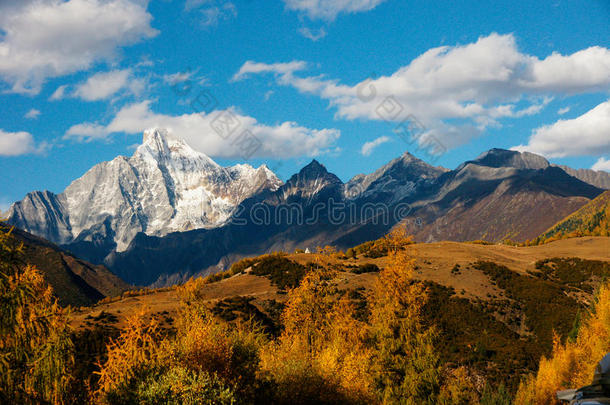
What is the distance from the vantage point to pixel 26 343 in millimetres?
17469

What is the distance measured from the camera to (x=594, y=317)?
5081 centimetres

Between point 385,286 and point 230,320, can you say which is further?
point 230,320

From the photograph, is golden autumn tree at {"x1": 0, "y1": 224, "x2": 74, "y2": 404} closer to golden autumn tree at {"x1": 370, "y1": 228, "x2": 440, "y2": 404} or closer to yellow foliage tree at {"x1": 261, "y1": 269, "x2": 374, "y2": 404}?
yellow foliage tree at {"x1": 261, "y1": 269, "x2": 374, "y2": 404}

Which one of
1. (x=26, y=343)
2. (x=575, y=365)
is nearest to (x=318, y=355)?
(x=26, y=343)

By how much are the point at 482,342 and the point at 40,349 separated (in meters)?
76.2

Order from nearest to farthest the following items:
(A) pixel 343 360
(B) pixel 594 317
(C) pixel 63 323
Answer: (C) pixel 63 323
(A) pixel 343 360
(B) pixel 594 317

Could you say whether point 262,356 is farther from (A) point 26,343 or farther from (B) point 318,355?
(A) point 26,343

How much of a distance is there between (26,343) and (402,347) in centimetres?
2810

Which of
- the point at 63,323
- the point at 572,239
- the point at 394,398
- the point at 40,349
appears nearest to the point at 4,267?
the point at 40,349

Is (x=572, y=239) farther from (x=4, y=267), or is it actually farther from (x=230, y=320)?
(x=4, y=267)

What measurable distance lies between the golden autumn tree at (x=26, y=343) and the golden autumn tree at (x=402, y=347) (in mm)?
23762

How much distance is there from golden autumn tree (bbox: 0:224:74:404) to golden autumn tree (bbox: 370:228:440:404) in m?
23.8

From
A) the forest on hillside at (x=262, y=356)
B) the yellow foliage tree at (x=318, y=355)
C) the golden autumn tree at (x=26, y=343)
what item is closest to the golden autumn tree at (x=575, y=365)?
the forest on hillside at (x=262, y=356)

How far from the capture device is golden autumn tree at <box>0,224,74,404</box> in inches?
588
